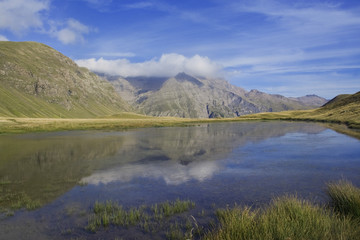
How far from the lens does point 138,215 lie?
15.4 metres

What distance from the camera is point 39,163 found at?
33.1 metres

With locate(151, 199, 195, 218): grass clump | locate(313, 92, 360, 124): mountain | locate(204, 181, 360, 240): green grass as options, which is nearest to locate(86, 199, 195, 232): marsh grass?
locate(151, 199, 195, 218): grass clump

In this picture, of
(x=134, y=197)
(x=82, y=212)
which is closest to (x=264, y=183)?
(x=134, y=197)

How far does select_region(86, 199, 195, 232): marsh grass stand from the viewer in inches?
567

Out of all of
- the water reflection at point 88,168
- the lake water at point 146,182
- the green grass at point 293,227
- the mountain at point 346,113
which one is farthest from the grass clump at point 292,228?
the mountain at point 346,113

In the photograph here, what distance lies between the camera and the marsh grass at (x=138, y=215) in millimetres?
14406

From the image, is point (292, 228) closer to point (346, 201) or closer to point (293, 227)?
point (293, 227)

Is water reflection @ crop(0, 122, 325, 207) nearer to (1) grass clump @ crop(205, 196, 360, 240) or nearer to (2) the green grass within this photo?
(2) the green grass

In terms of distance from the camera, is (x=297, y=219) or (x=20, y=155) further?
(x=20, y=155)

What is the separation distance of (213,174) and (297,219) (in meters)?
15.0

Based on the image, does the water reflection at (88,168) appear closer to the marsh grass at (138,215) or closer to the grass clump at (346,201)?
the marsh grass at (138,215)

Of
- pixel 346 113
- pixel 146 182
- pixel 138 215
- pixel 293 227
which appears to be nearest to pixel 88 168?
pixel 146 182

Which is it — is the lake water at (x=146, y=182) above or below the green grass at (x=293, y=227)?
below

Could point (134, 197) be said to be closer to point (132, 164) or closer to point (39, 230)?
point (39, 230)
